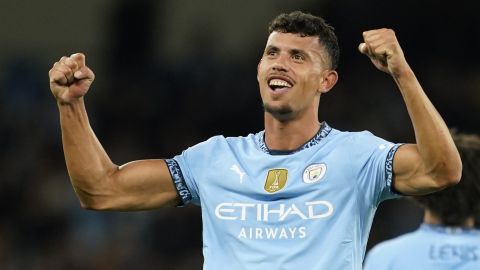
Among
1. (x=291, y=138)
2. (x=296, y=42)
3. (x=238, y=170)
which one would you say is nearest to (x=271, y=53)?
(x=296, y=42)

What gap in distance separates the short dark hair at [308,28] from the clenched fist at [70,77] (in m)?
0.88

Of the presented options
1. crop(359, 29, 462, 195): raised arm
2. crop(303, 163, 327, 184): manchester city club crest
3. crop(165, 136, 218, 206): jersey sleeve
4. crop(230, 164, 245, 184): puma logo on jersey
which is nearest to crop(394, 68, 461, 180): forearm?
crop(359, 29, 462, 195): raised arm

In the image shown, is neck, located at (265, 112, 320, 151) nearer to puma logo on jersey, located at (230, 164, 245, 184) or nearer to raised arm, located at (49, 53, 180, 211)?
puma logo on jersey, located at (230, 164, 245, 184)

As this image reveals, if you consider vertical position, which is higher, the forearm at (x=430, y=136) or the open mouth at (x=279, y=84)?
the open mouth at (x=279, y=84)

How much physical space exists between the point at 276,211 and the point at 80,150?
2.95 ft

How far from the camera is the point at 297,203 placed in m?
4.99

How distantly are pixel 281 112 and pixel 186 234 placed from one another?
5.71 m

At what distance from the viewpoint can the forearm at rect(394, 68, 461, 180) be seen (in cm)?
471

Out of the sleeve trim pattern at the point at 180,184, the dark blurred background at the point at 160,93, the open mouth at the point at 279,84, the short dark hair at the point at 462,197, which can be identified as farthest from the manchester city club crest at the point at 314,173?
A: the dark blurred background at the point at 160,93

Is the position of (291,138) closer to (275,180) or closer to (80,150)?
(275,180)

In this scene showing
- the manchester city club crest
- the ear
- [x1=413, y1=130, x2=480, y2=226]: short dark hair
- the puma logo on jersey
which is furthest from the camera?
[x1=413, y1=130, x2=480, y2=226]: short dark hair

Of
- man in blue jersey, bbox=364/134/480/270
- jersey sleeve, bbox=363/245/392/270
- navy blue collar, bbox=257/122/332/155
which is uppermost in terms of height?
navy blue collar, bbox=257/122/332/155

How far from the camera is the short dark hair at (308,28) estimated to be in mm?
5355

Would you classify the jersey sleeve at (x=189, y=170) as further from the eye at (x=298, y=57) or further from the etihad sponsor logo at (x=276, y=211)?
the eye at (x=298, y=57)
